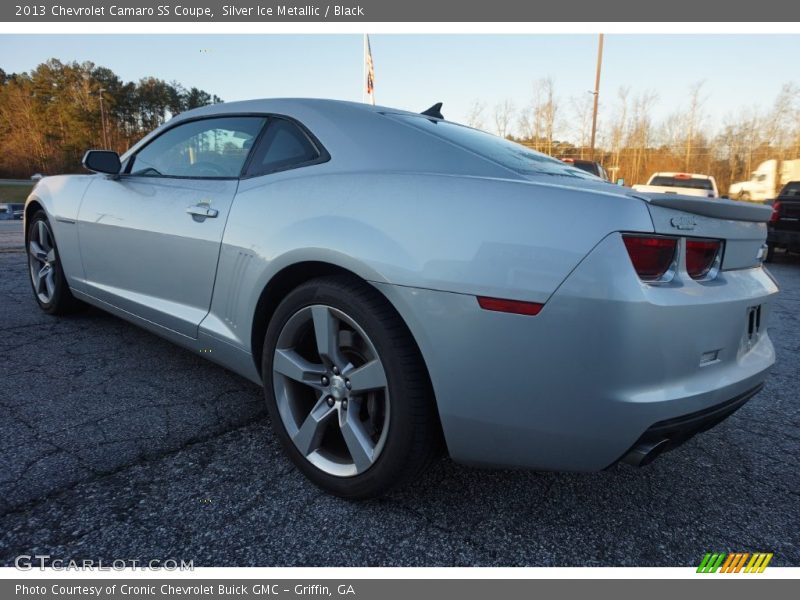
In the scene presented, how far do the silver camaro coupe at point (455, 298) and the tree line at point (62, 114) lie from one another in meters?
57.0

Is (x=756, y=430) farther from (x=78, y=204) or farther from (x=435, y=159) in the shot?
(x=78, y=204)

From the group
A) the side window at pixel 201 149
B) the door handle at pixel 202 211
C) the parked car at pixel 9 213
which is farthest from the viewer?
the parked car at pixel 9 213

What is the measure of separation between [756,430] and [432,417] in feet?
6.13

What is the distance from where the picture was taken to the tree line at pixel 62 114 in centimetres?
5222

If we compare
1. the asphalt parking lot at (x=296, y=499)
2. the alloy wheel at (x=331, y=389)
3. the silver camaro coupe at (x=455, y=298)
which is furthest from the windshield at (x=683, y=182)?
the alloy wheel at (x=331, y=389)

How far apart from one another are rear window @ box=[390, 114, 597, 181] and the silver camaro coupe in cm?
2

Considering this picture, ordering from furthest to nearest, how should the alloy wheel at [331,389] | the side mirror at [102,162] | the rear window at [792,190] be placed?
the rear window at [792,190]
the side mirror at [102,162]
the alloy wheel at [331,389]

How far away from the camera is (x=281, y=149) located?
215 cm

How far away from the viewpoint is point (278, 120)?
2.21 meters

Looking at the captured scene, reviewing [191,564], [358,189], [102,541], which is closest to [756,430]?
[358,189]

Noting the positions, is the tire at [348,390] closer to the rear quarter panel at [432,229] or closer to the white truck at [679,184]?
the rear quarter panel at [432,229]

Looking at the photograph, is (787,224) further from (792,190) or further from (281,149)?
(281,149)

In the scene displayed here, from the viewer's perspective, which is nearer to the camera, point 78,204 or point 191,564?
point 191,564

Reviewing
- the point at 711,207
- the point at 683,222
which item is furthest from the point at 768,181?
the point at 683,222
